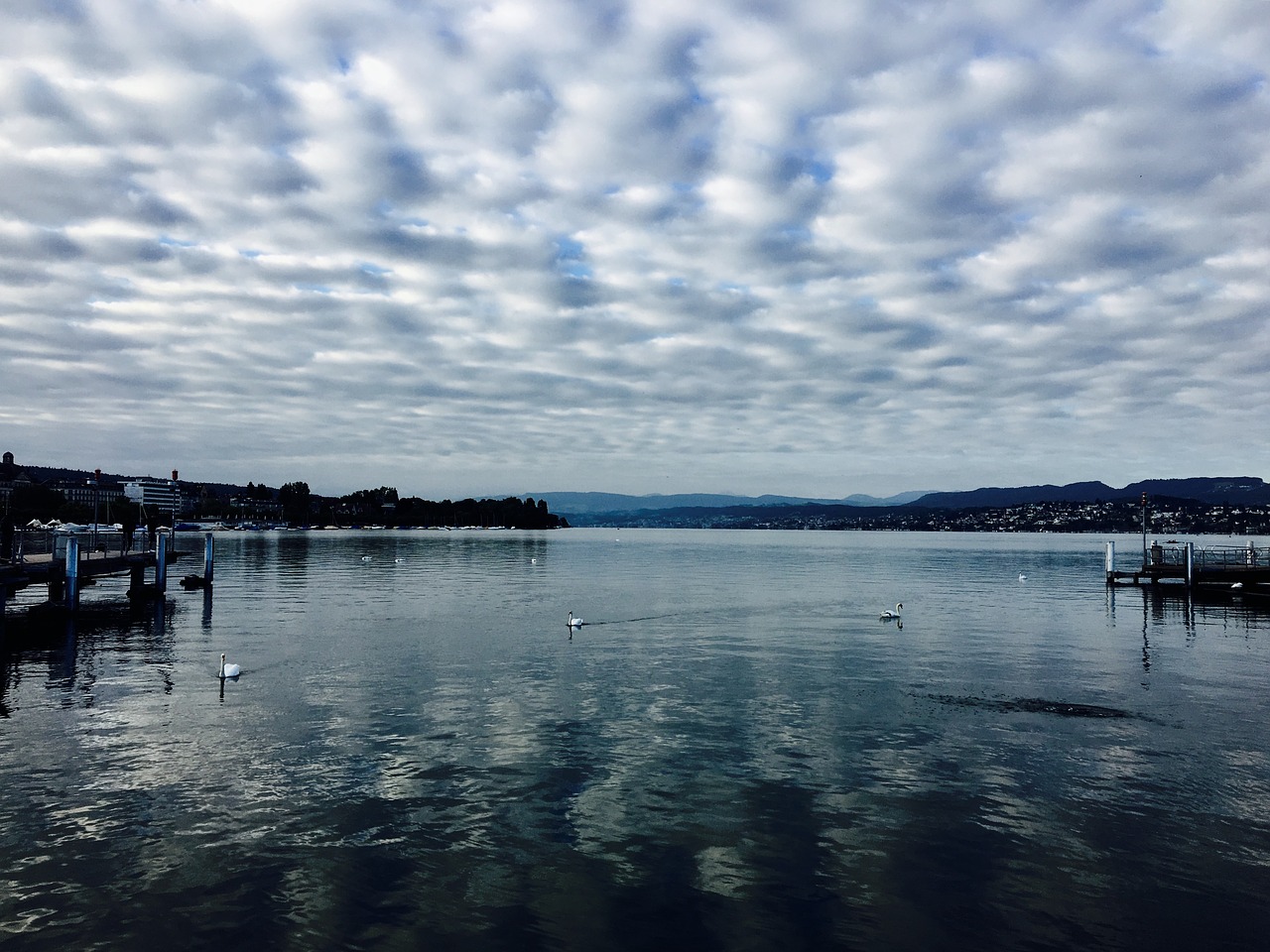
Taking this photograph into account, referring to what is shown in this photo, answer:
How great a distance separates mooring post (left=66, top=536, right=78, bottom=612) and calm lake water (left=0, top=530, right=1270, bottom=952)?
31.2 feet

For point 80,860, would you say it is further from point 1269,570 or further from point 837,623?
point 1269,570

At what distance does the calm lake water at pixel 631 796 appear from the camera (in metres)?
13.8

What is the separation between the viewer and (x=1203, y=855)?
1633 centimetres

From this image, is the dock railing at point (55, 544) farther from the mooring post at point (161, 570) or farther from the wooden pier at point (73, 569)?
the mooring post at point (161, 570)

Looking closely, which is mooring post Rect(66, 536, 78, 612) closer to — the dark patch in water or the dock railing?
the dock railing

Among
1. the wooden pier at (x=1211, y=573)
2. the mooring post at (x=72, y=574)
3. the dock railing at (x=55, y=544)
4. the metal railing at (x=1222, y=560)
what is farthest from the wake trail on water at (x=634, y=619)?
the metal railing at (x=1222, y=560)

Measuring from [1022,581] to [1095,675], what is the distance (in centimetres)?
6082

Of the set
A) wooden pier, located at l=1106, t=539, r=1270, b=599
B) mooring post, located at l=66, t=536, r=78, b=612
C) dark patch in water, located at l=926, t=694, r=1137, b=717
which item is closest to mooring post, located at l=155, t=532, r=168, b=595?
mooring post, located at l=66, t=536, r=78, b=612

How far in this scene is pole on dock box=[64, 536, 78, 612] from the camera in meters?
51.1

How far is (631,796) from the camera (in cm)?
1925

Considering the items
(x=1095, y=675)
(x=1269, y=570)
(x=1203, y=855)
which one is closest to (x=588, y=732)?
(x=1203, y=855)

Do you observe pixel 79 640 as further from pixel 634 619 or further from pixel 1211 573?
pixel 1211 573

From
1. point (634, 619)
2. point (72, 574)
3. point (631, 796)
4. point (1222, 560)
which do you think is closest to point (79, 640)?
point (72, 574)

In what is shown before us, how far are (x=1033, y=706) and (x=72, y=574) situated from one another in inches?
2098
